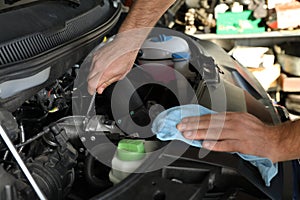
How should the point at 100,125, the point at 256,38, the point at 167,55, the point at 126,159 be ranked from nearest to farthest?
the point at 126,159
the point at 100,125
the point at 167,55
the point at 256,38

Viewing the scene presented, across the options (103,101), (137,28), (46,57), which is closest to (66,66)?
(46,57)

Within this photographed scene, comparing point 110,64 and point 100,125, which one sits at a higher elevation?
point 110,64

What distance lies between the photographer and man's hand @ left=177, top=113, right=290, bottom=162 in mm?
1045

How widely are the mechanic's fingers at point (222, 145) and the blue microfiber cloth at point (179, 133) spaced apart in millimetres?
19

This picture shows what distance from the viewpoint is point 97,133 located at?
114 centimetres

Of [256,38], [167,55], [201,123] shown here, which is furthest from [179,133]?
[256,38]

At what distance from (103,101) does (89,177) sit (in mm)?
328

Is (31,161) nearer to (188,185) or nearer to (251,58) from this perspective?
(188,185)

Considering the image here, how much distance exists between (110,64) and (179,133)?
11.9 inches

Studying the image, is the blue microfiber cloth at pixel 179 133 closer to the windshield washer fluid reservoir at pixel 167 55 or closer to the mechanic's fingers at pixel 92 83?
the mechanic's fingers at pixel 92 83

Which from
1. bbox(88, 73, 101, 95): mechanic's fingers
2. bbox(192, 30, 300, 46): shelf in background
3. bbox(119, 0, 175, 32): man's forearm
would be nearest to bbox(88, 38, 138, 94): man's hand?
bbox(88, 73, 101, 95): mechanic's fingers

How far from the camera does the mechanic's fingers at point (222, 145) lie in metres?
1.04

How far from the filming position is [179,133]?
3.46 feet

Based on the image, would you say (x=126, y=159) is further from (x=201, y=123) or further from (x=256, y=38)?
(x=256, y=38)
